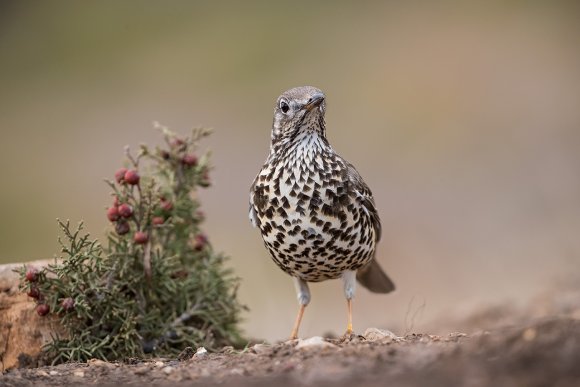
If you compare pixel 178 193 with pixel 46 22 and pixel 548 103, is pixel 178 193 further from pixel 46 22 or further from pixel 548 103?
pixel 46 22

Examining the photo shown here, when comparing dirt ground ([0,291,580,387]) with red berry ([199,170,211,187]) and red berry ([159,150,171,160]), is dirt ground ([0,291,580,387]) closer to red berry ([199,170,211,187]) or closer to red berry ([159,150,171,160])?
red berry ([199,170,211,187])

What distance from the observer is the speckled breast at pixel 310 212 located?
6.28 meters

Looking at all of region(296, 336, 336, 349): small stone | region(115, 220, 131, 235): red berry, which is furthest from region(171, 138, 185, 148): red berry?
region(296, 336, 336, 349): small stone

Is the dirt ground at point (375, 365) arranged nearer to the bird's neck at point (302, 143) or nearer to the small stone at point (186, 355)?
the small stone at point (186, 355)

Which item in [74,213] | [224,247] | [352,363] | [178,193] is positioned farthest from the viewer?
[74,213]

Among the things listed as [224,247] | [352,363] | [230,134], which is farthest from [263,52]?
[352,363]

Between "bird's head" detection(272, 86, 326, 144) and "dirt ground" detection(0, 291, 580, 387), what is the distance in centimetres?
147

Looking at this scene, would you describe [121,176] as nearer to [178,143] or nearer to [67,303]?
[178,143]

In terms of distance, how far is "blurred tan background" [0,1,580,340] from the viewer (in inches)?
502

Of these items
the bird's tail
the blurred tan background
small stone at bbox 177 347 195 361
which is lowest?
small stone at bbox 177 347 195 361

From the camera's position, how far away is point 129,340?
6637 mm

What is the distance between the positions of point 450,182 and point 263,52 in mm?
7072

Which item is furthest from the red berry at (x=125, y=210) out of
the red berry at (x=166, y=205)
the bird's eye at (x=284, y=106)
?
the bird's eye at (x=284, y=106)

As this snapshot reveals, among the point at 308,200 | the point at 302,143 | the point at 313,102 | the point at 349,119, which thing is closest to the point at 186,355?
the point at 308,200
